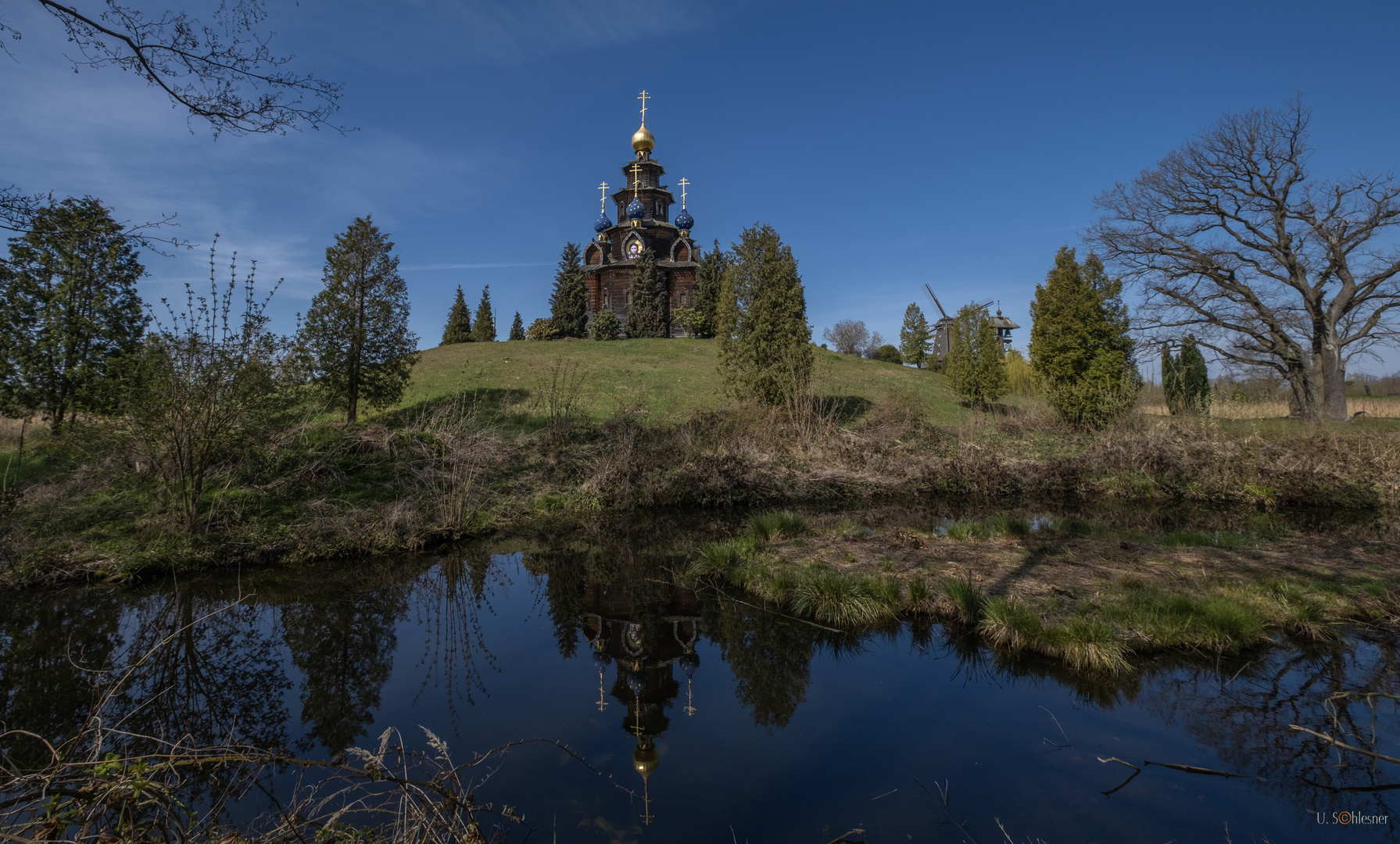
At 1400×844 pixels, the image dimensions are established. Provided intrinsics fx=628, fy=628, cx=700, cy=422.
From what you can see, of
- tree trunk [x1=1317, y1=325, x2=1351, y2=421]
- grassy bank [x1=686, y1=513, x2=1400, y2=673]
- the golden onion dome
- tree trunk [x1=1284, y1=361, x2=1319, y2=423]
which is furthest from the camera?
tree trunk [x1=1284, y1=361, x2=1319, y2=423]

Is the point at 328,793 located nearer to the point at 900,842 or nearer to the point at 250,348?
the point at 900,842

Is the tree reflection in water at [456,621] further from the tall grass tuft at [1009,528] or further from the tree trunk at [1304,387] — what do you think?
the tree trunk at [1304,387]

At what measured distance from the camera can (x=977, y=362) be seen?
28.2 meters

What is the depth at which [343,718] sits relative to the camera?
5086mm

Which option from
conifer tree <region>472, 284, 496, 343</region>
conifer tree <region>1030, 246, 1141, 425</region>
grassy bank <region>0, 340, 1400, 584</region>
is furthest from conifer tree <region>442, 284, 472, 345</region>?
conifer tree <region>1030, 246, 1141, 425</region>

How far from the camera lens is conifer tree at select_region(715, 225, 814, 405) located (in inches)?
764

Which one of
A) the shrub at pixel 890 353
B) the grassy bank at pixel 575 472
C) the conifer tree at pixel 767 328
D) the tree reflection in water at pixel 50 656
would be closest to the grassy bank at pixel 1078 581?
the grassy bank at pixel 575 472

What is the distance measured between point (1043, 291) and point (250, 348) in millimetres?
23025

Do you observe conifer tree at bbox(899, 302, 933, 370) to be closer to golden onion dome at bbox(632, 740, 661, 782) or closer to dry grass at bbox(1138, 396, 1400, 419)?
dry grass at bbox(1138, 396, 1400, 419)

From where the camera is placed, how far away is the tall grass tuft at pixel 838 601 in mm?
6879

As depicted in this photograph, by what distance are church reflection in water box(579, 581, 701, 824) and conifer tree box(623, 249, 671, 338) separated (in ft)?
113

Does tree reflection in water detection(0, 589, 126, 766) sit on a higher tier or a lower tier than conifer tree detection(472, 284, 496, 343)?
lower

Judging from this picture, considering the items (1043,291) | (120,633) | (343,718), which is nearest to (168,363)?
(120,633)

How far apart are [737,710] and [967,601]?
9.64 feet
